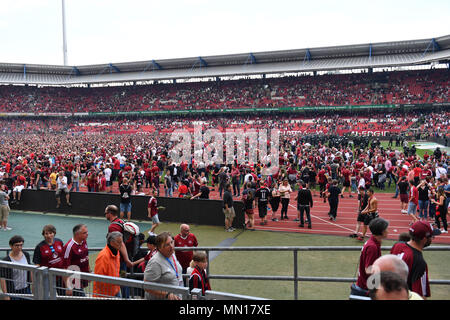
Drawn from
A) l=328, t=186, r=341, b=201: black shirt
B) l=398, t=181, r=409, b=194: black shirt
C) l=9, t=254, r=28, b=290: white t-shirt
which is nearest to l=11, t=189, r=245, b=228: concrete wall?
l=328, t=186, r=341, b=201: black shirt

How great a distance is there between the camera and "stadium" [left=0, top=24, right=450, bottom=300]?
8.70m

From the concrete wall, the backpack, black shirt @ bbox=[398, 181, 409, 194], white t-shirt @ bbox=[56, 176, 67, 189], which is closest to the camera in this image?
the backpack

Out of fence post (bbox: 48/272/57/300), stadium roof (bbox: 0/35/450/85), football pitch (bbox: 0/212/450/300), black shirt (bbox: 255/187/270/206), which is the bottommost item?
football pitch (bbox: 0/212/450/300)

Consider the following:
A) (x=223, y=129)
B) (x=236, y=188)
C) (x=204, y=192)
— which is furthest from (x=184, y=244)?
(x=223, y=129)

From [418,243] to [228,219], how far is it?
846cm

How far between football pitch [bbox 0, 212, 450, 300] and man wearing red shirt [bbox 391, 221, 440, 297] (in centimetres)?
307

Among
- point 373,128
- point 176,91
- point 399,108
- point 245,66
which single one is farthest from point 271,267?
point 176,91

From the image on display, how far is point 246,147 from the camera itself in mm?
25891

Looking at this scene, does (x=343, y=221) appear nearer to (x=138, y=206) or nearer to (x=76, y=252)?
(x=138, y=206)

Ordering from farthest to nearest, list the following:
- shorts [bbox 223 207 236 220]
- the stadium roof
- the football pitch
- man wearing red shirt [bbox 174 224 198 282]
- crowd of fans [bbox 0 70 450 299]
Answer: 1. the stadium roof
2. crowd of fans [bbox 0 70 450 299]
3. shorts [bbox 223 207 236 220]
4. the football pitch
5. man wearing red shirt [bbox 174 224 198 282]

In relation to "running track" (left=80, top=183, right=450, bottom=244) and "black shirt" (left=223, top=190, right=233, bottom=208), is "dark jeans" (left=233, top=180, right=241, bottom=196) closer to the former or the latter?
"running track" (left=80, top=183, right=450, bottom=244)

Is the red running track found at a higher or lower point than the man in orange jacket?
lower

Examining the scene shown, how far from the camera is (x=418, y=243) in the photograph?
140 inches
